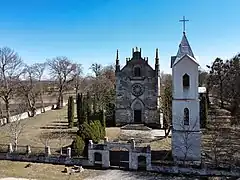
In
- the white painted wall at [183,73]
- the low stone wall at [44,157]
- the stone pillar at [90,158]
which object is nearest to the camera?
the stone pillar at [90,158]

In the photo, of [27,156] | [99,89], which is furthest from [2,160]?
[99,89]

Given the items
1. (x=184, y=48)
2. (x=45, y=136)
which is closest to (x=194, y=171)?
(x=184, y=48)

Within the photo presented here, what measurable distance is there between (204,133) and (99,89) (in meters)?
23.1

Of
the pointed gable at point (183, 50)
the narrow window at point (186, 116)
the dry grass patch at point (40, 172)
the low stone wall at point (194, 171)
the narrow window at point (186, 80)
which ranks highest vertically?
the pointed gable at point (183, 50)

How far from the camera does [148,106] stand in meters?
37.3

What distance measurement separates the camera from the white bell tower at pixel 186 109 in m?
21.6

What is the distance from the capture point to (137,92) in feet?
123

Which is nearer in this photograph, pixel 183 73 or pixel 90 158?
pixel 90 158

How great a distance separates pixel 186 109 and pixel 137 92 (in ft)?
51.7

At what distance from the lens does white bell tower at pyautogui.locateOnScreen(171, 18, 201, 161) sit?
21609 mm

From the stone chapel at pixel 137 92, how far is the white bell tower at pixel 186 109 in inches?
580

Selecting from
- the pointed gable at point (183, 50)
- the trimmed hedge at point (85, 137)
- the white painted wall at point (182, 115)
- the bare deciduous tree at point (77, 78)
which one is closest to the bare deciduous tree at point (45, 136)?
the trimmed hedge at point (85, 137)

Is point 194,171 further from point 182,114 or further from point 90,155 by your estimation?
point 90,155

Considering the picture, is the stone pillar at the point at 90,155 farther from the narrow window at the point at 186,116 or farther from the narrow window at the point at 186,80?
the narrow window at the point at 186,80
